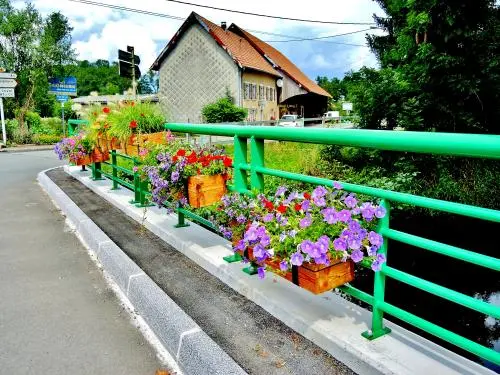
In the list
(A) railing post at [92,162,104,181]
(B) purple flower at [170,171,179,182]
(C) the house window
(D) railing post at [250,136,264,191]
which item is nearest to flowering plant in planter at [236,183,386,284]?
(D) railing post at [250,136,264,191]

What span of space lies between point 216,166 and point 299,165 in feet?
28.7

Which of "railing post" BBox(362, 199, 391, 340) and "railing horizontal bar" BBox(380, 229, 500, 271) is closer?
"railing horizontal bar" BBox(380, 229, 500, 271)

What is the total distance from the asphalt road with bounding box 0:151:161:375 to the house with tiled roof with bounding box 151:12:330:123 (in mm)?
23825

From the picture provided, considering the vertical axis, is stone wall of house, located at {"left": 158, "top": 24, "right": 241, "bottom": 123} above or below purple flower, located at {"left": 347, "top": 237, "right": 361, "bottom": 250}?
above

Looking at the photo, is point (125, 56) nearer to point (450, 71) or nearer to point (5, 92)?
point (450, 71)

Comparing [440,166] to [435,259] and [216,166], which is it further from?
[216,166]

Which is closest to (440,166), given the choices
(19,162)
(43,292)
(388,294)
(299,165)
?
(299,165)

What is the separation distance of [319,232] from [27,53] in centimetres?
3083

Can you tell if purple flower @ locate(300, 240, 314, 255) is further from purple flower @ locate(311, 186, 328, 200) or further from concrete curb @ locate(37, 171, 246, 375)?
concrete curb @ locate(37, 171, 246, 375)

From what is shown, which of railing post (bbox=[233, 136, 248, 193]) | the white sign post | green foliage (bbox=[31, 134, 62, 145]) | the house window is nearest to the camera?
railing post (bbox=[233, 136, 248, 193])

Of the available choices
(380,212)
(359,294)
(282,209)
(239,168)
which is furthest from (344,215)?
(239,168)

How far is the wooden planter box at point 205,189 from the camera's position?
135 inches

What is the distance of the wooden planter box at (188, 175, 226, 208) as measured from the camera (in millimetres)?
3428

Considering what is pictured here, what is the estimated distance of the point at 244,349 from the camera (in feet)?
7.84
